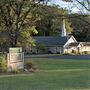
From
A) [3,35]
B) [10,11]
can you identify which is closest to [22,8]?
[10,11]

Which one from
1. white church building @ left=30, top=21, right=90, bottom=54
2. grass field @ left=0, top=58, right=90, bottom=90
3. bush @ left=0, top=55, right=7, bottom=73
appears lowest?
grass field @ left=0, top=58, right=90, bottom=90

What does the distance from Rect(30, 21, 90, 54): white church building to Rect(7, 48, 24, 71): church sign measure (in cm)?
6729

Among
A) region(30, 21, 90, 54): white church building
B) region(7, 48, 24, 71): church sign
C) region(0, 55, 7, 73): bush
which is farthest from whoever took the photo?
region(30, 21, 90, 54): white church building

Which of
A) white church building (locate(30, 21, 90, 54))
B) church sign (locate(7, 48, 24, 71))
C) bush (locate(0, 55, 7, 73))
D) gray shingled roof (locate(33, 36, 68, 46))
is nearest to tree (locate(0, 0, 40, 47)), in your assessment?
church sign (locate(7, 48, 24, 71))

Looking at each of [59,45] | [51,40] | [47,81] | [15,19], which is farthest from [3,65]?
[51,40]

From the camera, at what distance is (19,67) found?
35.5 metres

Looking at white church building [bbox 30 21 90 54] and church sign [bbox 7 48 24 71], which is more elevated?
white church building [bbox 30 21 90 54]

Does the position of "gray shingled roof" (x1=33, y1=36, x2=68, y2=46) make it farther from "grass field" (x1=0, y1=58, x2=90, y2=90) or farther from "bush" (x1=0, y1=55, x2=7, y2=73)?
"grass field" (x1=0, y1=58, x2=90, y2=90)

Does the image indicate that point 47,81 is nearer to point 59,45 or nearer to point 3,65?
point 3,65

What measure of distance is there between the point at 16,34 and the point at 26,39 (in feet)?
11.5

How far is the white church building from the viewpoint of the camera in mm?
105625

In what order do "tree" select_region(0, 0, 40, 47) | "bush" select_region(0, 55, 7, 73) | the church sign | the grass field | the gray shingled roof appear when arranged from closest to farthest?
the grass field
"bush" select_region(0, 55, 7, 73)
the church sign
"tree" select_region(0, 0, 40, 47)
the gray shingled roof

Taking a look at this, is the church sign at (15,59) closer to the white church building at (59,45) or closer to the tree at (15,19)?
the tree at (15,19)

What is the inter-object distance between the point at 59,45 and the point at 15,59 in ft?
232
